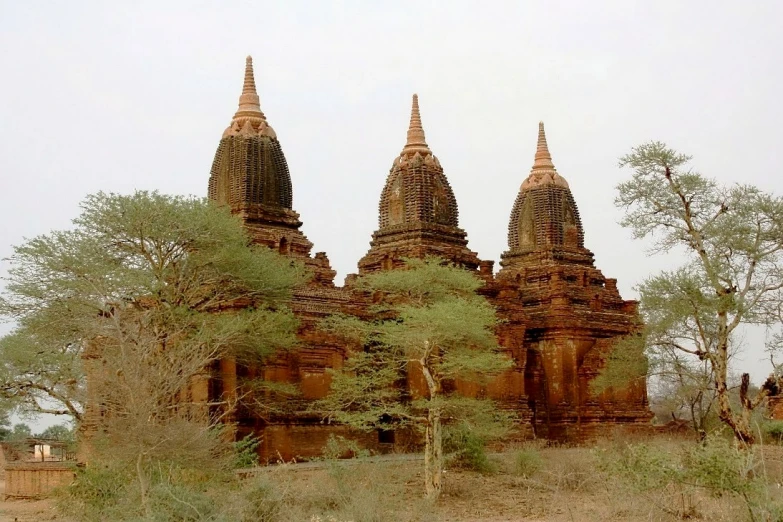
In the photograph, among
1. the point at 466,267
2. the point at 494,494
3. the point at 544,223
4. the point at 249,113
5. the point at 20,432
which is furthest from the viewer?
the point at 20,432

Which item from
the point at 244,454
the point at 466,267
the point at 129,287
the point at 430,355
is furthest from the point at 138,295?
the point at 466,267

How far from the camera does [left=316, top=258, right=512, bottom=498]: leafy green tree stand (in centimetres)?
1981

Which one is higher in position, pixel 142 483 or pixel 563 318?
pixel 563 318

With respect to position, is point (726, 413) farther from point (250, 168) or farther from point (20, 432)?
point (20, 432)

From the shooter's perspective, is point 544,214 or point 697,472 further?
point 544,214

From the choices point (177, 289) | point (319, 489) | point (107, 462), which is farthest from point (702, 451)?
point (177, 289)

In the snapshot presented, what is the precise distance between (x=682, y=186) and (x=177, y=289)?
1016 cm

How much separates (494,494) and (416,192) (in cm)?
1053

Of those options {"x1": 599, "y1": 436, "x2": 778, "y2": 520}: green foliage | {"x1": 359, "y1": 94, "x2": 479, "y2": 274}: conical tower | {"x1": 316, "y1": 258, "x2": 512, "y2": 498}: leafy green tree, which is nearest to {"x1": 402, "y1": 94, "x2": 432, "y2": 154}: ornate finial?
{"x1": 359, "y1": 94, "x2": 479, "y2": 274}: conical tower

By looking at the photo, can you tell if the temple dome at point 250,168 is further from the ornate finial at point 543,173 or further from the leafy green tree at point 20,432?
the leafy green tree at point 20,432

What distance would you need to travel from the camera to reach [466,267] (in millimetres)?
28672

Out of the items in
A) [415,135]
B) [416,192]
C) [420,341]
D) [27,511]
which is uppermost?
[415,135]

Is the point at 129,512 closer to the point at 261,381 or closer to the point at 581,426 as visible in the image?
the point at 261,381

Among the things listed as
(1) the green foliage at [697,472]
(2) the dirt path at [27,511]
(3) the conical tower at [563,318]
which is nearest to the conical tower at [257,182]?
(3) the conical tower at [563,318]
